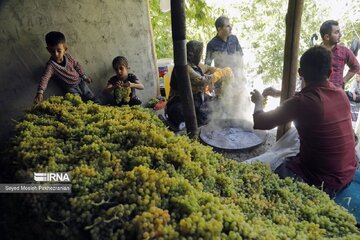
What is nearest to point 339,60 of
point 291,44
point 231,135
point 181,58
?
point 291,44

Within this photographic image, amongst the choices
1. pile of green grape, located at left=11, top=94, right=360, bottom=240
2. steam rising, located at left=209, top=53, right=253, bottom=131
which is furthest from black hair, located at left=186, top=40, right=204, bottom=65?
pile of green grape, located at left=11, top=94, right=360, bottom=240

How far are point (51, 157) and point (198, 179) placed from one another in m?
0.93

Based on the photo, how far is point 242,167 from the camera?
2105 millimetres

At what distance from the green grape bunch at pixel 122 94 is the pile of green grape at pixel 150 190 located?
2.90 metres

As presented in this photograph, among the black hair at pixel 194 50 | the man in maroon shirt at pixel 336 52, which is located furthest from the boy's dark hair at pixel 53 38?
the man in maroon shirt at pixel 336 52

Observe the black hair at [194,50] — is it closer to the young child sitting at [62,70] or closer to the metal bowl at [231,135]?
the metal bowl at [231,135]

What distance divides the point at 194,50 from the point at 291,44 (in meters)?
1.87

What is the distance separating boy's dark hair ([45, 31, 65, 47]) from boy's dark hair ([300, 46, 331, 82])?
3.68m

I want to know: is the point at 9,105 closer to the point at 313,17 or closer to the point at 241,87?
the point at 241,87

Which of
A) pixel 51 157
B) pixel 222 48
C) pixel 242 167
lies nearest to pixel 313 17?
pixel 222 48

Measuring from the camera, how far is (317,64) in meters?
2.85

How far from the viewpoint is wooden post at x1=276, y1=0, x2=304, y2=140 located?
344 centimetres

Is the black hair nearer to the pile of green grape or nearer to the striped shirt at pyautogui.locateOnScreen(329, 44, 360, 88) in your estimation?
the striped shirt at pyautogui.locateOnScreen(329, 44, 360, 88)

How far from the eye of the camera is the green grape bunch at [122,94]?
17.4ft
